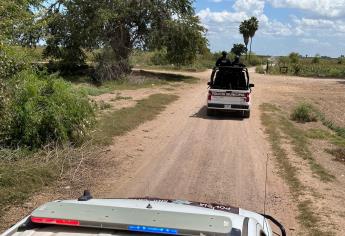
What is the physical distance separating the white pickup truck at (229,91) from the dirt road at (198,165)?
115 cm

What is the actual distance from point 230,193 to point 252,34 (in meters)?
87.3

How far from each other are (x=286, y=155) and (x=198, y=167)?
305 cm

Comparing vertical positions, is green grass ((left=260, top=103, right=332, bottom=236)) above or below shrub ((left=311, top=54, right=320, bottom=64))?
above

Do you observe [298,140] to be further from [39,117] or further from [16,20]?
[16,20]

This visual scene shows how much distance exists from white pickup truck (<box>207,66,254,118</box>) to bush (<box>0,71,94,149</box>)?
8514 millimetres

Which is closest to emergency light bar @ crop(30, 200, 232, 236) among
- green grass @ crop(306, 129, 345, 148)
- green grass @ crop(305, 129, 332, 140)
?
green grass @ crop(306, 129, 345, 148)

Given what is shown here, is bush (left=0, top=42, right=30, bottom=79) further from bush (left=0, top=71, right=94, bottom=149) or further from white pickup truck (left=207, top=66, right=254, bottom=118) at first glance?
white pickup truck (left=207, top=66, right=254, bottom=118)

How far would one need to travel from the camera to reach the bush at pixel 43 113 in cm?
1139

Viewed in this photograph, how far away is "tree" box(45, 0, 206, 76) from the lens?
35.5m

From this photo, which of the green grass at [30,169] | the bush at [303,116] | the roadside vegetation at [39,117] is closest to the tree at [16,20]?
the roadside vegetation at [39,117]

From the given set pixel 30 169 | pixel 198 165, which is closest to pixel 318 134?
pixel 198 165

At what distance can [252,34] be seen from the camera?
9500 centimetres

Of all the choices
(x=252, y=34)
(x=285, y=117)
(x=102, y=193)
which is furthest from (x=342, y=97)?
(x=252, y=34)

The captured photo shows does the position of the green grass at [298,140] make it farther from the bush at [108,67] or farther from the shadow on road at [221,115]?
the bush at [108,67]
